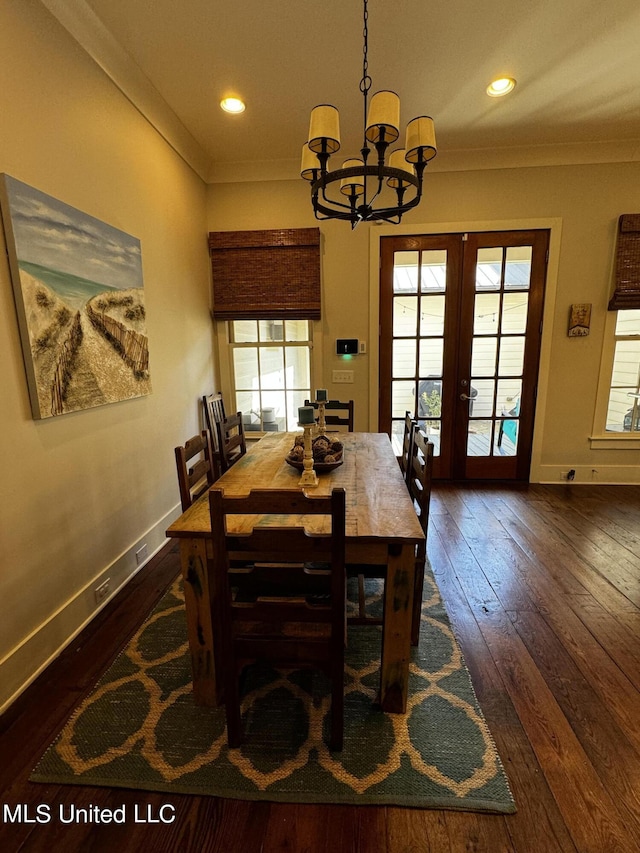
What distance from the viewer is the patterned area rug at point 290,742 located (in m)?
1.19

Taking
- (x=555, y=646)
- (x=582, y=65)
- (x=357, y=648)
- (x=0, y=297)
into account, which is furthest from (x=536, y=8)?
(x=357, y=648)

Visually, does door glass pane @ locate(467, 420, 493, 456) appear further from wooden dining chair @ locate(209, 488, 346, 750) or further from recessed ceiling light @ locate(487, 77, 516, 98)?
wooden dining chair @ locate(209, 488, 346, 750)

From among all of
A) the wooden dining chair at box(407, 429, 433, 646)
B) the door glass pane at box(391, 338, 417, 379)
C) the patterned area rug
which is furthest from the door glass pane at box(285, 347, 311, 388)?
the patterned area rug

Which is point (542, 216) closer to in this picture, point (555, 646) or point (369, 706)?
point (555, 646)

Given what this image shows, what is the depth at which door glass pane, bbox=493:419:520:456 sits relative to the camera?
12.6ft

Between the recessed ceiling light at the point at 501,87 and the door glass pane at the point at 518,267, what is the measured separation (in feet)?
4.08

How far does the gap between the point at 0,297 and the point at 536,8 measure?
2892 mm

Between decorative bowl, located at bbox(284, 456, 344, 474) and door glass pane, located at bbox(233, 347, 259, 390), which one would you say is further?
door glass pane, located at bbox(233, 347, 259, 390)

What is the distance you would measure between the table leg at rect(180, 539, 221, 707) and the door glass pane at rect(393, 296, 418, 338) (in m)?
3.03

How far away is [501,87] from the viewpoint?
2533 millimetres

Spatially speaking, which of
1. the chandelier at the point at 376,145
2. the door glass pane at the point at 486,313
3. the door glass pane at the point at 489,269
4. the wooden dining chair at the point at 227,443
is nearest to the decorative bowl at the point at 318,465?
the wooden dining chair at the point at 227,443

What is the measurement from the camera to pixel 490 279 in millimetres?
3604

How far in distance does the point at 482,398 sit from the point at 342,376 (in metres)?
1.41

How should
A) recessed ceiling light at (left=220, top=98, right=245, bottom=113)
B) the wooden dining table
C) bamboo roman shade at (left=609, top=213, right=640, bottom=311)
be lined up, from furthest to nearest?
bamboo roman shade at (left=609, top=213, right=640, bottom=311) → recessed ceiling light at (left=220, top=98, right=245, bottom=113) → the wooden dining table
